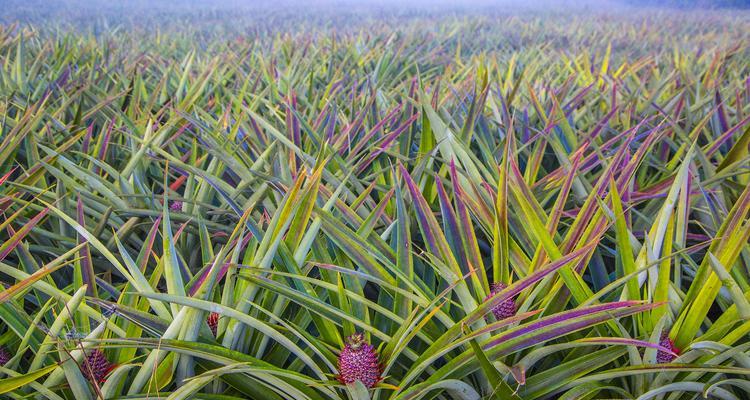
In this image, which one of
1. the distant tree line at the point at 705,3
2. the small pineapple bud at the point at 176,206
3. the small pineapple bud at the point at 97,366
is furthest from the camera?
the distant tree line at the point at 705,3

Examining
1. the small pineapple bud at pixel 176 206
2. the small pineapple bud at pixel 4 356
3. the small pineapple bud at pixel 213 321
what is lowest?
the small pineapple bud at pixel 4 356

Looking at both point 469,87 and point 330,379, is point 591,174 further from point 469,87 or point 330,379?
point 330,379

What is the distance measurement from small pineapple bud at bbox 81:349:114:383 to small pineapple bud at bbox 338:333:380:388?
0.18 metres

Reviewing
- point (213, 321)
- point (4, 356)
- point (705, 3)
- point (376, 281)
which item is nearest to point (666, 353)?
point (376, 281)

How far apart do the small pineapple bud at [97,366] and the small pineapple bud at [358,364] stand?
18 cm

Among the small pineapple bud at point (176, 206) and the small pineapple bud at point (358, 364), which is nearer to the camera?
the small pineapple bud at point (358, 364)

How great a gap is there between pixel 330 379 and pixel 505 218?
9.2 inches

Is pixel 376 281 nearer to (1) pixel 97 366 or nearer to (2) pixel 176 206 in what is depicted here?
(1) pixel 97 366

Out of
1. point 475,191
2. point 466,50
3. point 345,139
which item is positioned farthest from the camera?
point 466,50

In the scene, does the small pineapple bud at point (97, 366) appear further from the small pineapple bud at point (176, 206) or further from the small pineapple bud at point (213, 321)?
the small pineapple bud at point (176, 206)

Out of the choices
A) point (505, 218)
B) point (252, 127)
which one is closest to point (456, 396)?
point (505, 218)

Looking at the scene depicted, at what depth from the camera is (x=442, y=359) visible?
1.62ft

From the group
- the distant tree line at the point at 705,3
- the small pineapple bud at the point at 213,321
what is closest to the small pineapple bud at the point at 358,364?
the small pineapple bud at the point at 213,321

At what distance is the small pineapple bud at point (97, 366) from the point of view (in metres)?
0.42
